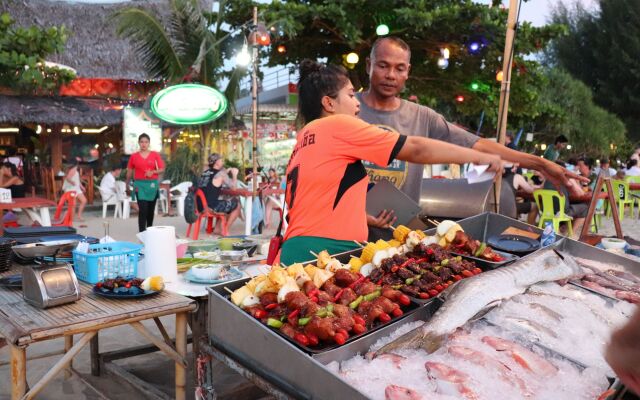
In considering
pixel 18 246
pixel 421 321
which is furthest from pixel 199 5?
pixel 421 321

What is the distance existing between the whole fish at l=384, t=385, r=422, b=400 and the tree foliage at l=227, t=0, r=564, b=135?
391 inches

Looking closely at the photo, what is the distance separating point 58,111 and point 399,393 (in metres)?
16.1

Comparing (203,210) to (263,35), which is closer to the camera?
(263,35)

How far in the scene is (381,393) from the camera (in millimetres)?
1529

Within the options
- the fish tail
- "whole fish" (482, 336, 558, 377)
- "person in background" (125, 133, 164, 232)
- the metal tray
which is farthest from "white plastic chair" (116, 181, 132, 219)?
"whole fish" (482, 336, 558, 377)

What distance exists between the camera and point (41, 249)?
3.18 metres

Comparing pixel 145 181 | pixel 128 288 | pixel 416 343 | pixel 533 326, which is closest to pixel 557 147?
pixel 145 181

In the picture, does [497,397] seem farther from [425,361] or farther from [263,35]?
[263,35]

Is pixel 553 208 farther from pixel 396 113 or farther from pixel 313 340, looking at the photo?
pixel 313 340

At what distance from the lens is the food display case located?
154 cm

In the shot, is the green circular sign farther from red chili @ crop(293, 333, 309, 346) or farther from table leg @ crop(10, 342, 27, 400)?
red chili @ crop(293, 333, 309, 346)

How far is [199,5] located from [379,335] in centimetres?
1485

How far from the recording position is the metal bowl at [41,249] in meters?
3.13

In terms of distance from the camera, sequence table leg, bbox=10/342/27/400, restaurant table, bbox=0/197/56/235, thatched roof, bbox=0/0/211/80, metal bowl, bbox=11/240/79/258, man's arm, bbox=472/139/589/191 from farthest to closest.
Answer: thatched roof, bbox=0/0/211/80
restaurant table, bbox=0/197/56/235
metal bowl, bbox=11/240/79/258
man's arm, bbox=472/139/589/191
table leg, bbox=10/342/27/400
